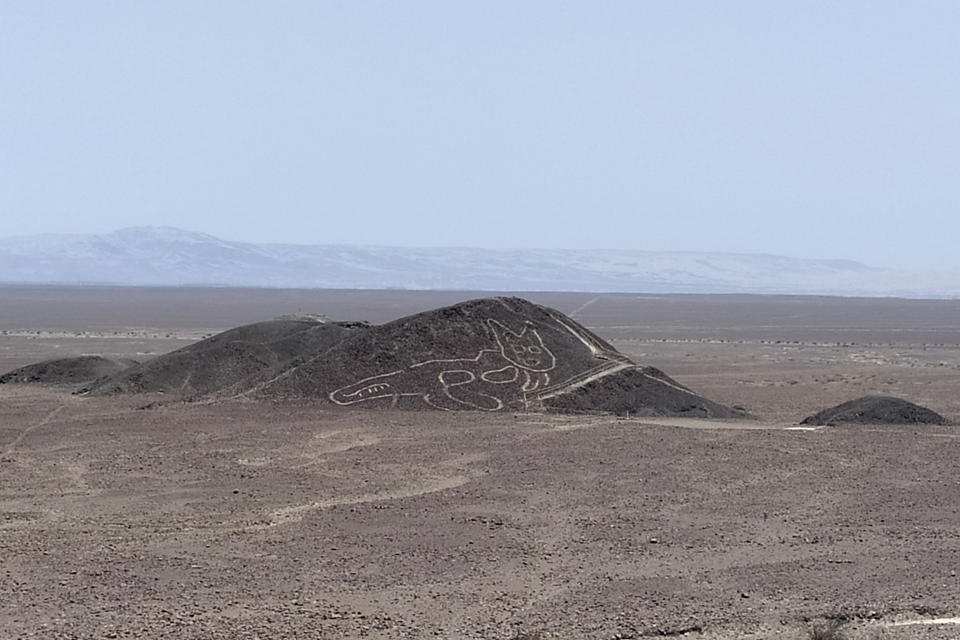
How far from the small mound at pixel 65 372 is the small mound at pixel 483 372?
835 centimetres

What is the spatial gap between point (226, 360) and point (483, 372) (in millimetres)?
8960

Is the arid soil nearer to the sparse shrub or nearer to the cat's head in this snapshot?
the sparse shrub

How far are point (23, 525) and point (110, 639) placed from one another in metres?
5.82

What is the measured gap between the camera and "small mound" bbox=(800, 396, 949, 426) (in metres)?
27.5

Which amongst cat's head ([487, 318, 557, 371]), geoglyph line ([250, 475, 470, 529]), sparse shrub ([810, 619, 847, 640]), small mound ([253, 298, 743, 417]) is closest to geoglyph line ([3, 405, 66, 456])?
small mound ([253, 298, 743, 417])

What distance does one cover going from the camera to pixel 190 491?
19250 mm

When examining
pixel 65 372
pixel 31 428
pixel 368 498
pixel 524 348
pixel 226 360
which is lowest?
pixel 31 428

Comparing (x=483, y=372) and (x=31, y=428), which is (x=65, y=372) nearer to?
(x=31, y=428)

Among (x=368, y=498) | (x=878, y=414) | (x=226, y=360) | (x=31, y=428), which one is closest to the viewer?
(x=368, y=498)

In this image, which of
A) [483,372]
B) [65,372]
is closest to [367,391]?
[483,372]

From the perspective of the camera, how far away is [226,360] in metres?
36.6

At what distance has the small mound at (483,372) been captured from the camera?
29.7 metres

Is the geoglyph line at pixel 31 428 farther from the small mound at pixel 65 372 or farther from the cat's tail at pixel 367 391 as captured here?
the small mound at pixel 65 372

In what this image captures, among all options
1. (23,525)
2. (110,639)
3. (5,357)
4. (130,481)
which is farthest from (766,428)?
(5,357)
